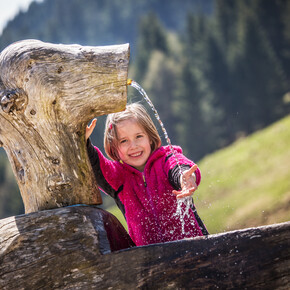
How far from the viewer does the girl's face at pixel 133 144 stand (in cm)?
380

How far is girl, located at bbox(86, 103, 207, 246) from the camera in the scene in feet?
11.2

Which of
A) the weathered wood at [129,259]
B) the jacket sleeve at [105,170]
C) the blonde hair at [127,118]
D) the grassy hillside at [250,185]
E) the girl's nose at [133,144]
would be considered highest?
the blonde hair at [127,118]

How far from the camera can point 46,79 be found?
3.03 meters

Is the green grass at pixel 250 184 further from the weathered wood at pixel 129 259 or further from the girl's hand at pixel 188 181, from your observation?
the weathered wood at pixel 129 259

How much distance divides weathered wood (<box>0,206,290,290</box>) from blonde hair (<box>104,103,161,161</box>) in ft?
3.97

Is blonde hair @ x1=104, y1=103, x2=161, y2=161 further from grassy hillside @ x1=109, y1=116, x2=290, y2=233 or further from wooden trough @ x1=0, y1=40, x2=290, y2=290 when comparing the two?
grassy hillside @ x1=109, y1=116, x2=290, y2=233

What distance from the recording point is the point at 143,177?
144 inches

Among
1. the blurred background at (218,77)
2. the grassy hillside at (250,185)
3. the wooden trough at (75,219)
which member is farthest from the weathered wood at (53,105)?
the blurred background at (218,77)

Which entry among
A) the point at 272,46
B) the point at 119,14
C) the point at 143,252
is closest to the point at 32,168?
the point at 143,252

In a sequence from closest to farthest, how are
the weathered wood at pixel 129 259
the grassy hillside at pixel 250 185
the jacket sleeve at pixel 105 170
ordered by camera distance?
the weathered wood at pixel 129 259 < the jacket sleeve at pixel 105 170 < the grassy hillside at pixel 250 185

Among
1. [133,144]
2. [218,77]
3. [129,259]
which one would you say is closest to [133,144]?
[133,144]

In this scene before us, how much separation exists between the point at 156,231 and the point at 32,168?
105 centimetres

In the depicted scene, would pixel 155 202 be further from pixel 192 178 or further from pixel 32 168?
pixel 32 168

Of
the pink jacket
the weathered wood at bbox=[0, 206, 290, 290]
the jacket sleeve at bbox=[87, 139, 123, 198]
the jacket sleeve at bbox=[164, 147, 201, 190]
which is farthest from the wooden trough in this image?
the jacket sleeve at bbox=[164, 147, 201, 190]
